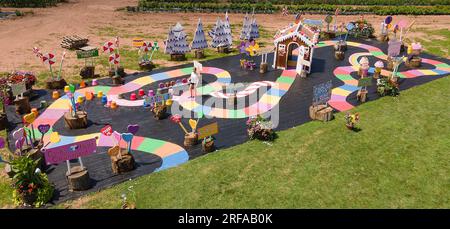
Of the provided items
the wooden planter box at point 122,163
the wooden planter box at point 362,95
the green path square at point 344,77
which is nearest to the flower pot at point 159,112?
the wooden planter box at point 122,163

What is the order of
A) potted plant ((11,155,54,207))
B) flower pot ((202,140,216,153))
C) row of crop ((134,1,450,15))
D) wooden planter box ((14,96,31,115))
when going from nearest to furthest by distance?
potted plant ((11,155,54,207)), flower pot ((202,140,216,153)), wooden planter box ((14,96,31,115)), row of crop ((134,1,450,15))

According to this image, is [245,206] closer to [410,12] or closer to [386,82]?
[386,82]

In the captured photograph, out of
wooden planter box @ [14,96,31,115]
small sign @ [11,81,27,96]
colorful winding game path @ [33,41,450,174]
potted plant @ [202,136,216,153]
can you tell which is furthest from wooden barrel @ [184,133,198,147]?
small sign @ [11,81,27,96]

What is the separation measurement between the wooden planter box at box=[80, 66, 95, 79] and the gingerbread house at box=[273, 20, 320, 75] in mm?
13057

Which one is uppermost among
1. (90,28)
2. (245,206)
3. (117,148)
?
(90,28)

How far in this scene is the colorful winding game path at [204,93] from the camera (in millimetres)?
16947

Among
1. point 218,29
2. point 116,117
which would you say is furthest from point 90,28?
point 116,117

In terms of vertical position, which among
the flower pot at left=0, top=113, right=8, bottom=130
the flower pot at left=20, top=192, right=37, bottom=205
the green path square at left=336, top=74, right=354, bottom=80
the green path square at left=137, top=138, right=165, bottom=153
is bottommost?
the flower pot at left=20, top=192, right=37, bottom=205

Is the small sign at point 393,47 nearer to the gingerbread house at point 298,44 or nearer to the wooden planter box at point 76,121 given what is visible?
the gingerbread house at point 298,44

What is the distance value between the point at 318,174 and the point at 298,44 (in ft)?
42.9

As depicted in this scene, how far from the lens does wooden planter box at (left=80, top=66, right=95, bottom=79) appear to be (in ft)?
81.7

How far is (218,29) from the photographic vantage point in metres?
31.2

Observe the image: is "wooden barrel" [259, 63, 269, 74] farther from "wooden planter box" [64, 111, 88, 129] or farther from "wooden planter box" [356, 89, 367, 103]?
"wooden planter box" [64, 111, 88, 129]
